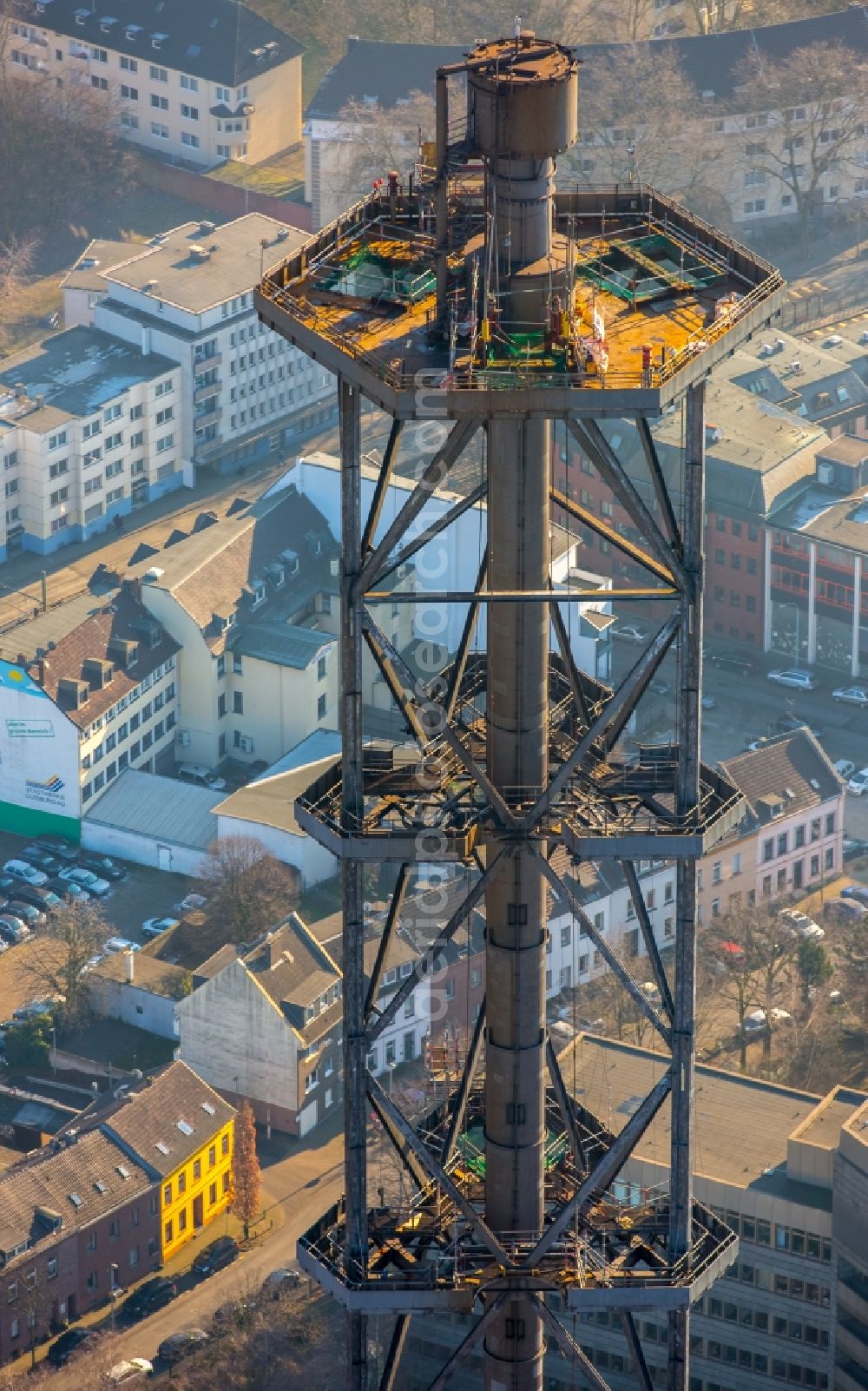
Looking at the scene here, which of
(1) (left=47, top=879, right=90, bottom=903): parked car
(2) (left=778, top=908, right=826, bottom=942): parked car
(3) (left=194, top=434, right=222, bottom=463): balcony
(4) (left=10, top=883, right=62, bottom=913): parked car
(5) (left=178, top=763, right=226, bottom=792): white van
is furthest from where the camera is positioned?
(3) (left=194, top=434, right=222, bottom=463): balcony

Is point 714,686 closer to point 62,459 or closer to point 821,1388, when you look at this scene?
point 62,459

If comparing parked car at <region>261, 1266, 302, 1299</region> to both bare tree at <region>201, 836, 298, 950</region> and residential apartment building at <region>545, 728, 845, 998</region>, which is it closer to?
residential apartment building at <region>545, 728, 845, 998</region>

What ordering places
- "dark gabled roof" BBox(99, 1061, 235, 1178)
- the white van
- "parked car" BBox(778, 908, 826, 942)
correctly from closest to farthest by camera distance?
"dark gabled roof" BBox(99, 1061, 235, 1178) → "parked car" BBox(778, 908, 826, 942) → the white van

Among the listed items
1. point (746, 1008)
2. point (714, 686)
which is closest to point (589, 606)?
point (714, 686)

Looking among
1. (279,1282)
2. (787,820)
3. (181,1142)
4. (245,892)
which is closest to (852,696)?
(787,820)

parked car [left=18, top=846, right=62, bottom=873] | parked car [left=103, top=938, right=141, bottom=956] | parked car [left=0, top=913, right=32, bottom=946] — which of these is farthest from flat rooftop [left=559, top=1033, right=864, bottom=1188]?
parked car [left=18, top=846, right=62, bottom=873]

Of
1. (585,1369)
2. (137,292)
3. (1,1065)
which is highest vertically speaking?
(585,1369)
